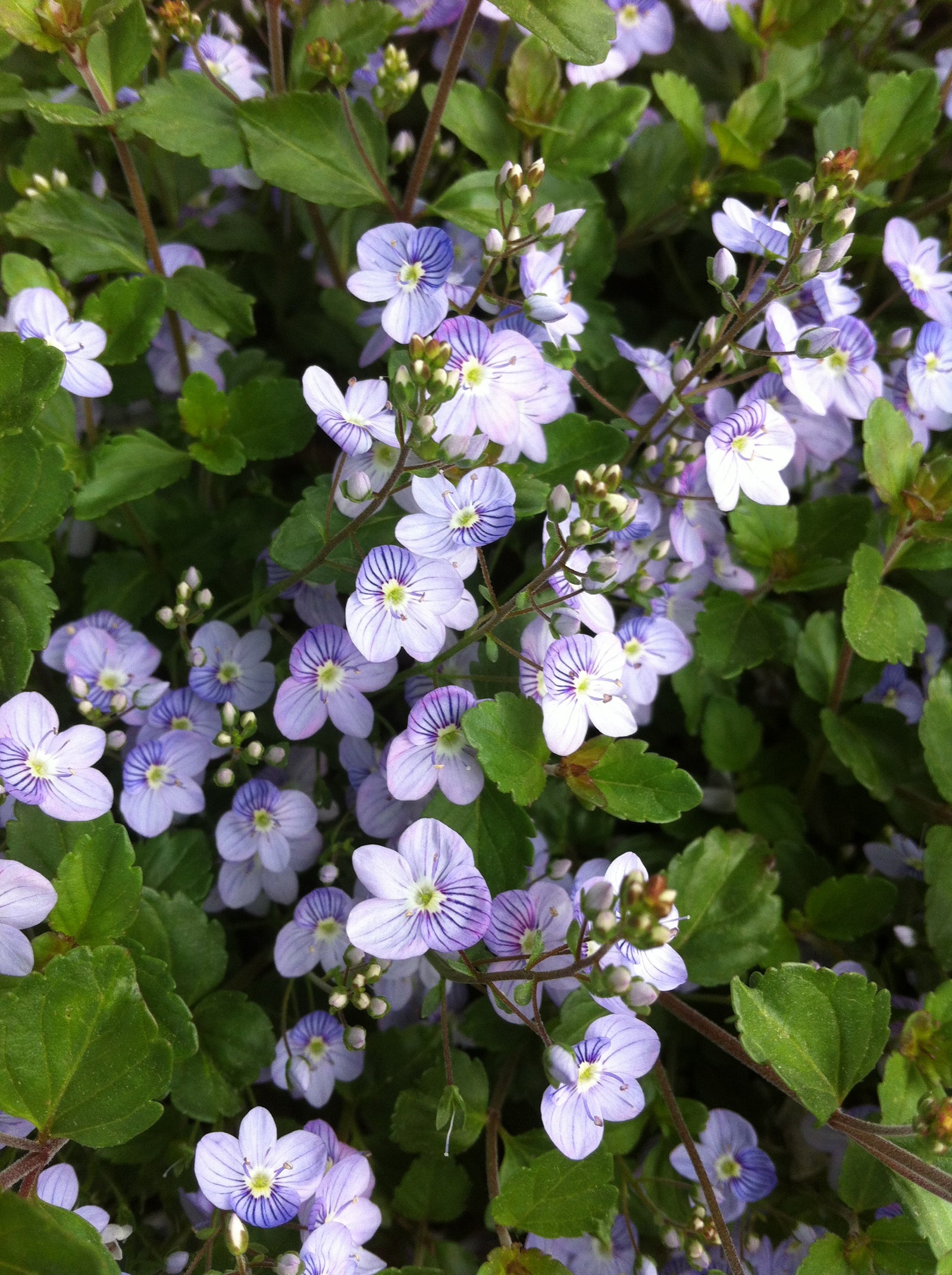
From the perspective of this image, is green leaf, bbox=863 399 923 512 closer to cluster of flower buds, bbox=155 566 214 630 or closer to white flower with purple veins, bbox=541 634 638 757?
white flower with purple veins, bbox=541 634 638 757

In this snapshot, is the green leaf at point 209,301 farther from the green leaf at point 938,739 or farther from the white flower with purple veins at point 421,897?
the green leaf at point 938,739

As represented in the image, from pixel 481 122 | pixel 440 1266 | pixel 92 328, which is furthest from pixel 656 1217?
pixel 481 122

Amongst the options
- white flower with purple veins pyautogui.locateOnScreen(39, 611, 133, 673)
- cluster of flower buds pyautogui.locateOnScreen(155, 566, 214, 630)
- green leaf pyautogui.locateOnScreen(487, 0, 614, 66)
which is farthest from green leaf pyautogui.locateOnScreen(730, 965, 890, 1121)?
green leaf pyautogui.locateOnScreen(487, 0, 614, 66)

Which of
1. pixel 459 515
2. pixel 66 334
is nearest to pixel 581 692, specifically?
pixel 459 515

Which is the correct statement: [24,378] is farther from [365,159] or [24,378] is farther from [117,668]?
[365,159]

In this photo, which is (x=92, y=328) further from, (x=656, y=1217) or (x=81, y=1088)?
(x=656, y=1217)
